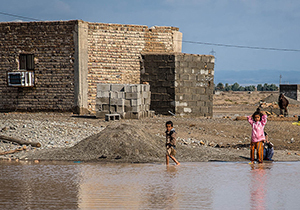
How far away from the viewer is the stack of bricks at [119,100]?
18.2 metres

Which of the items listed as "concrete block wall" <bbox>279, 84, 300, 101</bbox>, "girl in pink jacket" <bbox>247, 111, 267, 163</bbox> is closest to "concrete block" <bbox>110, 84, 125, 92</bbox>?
"girl in pink jacket" <bbox>247, 111, 267, 163</bbox>

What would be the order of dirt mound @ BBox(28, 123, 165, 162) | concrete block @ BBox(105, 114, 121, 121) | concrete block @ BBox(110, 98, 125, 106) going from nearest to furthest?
dirt mound @ BBox(28, 123, 165, 162) < concrete block @ BBox(105, 114, 121, 121) < concrete block @ BBox(110, 98, 125, 106)

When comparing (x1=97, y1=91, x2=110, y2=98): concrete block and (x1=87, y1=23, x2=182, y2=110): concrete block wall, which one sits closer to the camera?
(x1=97, y1=91, x2=110, y2=98): concrete block

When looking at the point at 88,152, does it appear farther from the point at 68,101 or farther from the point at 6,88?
the point at 6,88

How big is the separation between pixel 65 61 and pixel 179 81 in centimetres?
579

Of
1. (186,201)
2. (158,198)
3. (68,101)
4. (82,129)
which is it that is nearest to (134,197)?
(158,198)

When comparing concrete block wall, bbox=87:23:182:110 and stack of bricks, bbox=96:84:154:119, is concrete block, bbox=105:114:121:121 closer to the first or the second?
stack of bricks, bbox=96:84:154:119

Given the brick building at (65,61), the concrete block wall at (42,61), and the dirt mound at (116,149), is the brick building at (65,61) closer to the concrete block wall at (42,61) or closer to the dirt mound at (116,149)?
the concrete block wall at (42,61)

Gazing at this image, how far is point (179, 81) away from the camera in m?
20.8

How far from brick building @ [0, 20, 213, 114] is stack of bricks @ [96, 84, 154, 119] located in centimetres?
236

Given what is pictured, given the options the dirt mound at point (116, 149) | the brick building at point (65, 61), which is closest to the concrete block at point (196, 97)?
the brick building at point (65, 61)

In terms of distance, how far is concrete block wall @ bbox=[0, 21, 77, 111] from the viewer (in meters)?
20.5

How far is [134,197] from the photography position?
6590 millimetres

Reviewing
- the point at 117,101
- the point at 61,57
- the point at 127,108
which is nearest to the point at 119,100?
the point at 117,101
